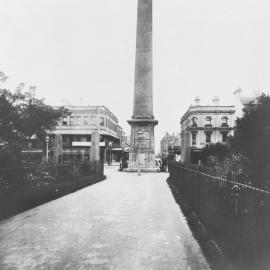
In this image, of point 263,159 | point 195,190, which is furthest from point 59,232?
point 263,159

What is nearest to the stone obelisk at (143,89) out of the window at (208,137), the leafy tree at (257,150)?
the leafy tree at (257,150)

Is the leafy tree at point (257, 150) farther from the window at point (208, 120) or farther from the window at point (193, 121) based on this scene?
the window at point (193, 121)

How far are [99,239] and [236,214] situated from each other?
2.39 meters

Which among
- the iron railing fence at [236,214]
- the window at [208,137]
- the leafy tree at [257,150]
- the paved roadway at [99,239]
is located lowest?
the paved roadway at [99,239]

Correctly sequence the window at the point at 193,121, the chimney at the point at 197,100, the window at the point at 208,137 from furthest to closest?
the chimney at the point at 197,100 < the window at the point at 193,121 < the window at the point at 208,137

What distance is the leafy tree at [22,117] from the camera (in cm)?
4416

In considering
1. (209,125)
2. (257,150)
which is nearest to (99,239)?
(257,150)

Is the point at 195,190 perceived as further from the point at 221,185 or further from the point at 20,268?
the point at 20,268

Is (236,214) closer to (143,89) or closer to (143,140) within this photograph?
(143,140)

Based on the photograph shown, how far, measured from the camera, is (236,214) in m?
5.62

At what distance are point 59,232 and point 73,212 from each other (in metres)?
2.65

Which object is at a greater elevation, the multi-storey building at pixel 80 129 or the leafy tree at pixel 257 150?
the multi-storey building at pixel 80 129

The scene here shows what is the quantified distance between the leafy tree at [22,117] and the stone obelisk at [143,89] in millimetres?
15244

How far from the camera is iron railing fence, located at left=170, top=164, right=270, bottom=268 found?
14.4 feet
